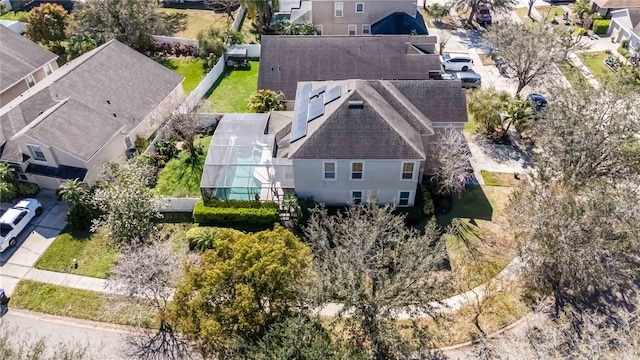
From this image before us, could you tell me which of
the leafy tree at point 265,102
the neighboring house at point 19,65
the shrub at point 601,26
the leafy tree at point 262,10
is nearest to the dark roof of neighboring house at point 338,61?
the leafy tree at point 265,102

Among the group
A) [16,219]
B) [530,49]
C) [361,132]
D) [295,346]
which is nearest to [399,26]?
[530,49]

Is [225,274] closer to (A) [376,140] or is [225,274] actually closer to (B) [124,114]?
(A) [376,140]

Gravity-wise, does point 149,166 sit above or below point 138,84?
below

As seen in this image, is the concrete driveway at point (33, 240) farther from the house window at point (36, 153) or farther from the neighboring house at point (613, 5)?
the neighboring house at point (613, 5)

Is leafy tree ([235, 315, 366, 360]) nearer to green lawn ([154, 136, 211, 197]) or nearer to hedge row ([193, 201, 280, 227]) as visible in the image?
hedge row ([193, 201, 280, 227])

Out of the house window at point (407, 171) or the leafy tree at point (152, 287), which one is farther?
the house window at point (407, 171)

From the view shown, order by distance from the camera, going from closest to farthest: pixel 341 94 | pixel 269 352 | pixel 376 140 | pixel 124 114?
1. pixel 269 352
2. pixel 376 140
3. pixel 341 94
4. pixel 124 114

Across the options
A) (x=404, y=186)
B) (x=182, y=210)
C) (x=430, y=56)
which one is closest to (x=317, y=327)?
(x=404, y=186)

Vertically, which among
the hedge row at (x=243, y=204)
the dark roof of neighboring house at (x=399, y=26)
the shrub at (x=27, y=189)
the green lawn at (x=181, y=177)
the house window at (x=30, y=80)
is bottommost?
the green lawn at (x=181, y=177)
